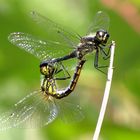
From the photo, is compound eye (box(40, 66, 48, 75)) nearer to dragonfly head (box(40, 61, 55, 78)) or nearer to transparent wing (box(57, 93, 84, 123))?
dragonfly head (box(40, 61, 55, 78))

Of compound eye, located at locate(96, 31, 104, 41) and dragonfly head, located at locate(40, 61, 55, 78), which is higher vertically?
compound eye, located at locate(96, 31, 104, 41)

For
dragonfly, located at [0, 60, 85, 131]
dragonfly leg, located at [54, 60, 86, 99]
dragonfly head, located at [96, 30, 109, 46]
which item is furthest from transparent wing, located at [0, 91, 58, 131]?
dragonfly head, located at [96, 30, 109, 46]

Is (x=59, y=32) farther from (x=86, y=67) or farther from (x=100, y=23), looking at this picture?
(x=86, y=67)

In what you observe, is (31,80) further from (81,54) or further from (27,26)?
(81,54)

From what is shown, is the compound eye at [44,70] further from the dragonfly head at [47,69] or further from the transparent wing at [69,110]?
the transparent wing at [69,110]

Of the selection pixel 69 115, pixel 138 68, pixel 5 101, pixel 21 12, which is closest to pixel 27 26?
pixel 21 12

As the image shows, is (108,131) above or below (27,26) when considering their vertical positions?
below
